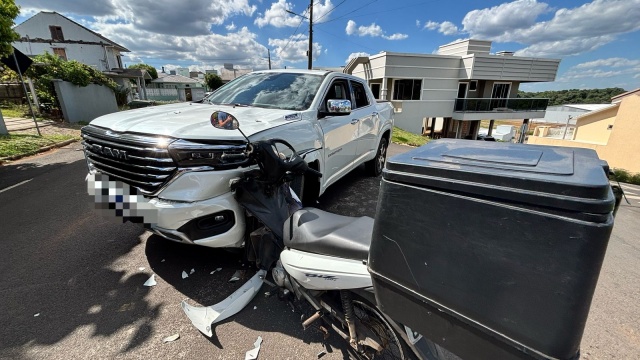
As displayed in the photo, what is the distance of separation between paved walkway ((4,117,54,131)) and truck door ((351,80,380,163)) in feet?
38.2

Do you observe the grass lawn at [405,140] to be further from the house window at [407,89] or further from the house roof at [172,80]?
the house roof at [172,80]

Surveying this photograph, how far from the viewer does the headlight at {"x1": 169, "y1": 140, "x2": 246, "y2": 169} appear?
200 cm

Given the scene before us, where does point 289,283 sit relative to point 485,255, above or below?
below

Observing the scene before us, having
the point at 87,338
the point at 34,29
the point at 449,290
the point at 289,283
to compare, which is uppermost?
the point at 34,29

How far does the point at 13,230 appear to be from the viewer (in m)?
3.28

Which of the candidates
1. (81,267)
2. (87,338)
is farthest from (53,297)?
(87,338)

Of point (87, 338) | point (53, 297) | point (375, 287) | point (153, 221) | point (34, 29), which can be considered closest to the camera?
point (375, 287)

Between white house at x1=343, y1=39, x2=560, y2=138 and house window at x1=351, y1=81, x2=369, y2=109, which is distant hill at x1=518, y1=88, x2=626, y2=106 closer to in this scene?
white house at x1=343, y1=39, x2=560, y2=138

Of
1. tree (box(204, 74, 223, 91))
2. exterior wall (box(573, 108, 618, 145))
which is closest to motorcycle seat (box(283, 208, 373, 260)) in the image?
exterior wall (box(573, 108, 618, 145))

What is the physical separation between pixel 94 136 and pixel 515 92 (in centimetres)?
2866

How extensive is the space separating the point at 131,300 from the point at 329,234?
181 centimetres

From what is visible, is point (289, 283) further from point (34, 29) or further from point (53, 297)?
point (34, 29)

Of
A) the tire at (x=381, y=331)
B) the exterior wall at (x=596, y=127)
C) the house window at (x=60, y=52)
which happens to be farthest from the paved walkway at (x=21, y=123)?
the exterior wall at (x=596, y=127)

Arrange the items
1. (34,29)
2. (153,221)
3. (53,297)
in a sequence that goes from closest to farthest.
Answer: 1. (153,221)
2. (53,297)
3. (34,29)
